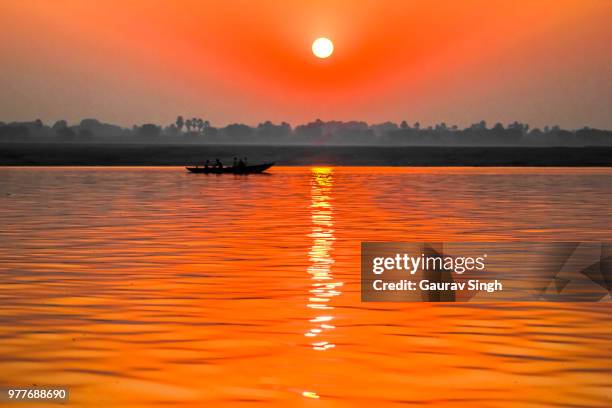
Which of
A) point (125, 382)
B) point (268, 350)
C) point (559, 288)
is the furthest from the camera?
point (559, 288)

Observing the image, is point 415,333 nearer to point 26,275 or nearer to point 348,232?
point 26,275

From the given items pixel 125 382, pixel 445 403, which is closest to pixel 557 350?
pixel 445 403

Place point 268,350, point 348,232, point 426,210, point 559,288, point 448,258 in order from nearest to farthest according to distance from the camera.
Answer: point 268,350, point 559,288, point 448,258, point 348,232, point 426,210

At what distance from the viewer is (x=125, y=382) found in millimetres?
12562

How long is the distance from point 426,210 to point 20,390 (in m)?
38.4

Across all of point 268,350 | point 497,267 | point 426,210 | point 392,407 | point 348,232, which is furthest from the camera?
point 426,210

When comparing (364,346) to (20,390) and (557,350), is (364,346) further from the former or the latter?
(20,390)

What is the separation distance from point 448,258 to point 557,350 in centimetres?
1221

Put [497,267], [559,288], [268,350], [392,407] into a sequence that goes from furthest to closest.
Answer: [497,267] → [559,288] → [268,350] → [392,407]

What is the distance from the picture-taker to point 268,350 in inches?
569

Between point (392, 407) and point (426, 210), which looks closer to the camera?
point (392, 407)

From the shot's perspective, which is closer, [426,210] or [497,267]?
[497,267]

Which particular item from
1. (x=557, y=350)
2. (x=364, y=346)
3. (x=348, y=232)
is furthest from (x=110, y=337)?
(x=348, y=232)

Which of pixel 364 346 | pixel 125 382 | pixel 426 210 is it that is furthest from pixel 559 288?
pixel 426 210
